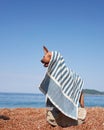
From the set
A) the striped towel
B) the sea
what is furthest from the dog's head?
the sea

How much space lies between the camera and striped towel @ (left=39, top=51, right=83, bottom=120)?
5090 millimetres

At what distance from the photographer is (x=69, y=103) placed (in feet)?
17.1

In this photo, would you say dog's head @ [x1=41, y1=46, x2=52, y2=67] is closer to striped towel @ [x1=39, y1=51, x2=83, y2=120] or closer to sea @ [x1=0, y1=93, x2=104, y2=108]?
striped towel @ [x1=39, y1=51, x2=83, y2=120]

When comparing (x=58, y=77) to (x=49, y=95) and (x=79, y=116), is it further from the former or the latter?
(x=79, y=116)

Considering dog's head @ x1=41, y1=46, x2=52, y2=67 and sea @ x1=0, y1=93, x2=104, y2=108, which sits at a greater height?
dog's head @ x1=41, y1=46, x2=52, y2=67

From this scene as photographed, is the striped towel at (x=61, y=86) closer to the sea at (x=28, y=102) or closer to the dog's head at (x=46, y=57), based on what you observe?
the dog's head at (x=46, y=57)

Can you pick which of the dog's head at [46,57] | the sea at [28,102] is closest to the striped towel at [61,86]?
the dog's head at [46,57]

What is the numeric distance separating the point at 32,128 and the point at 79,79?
3.24 metres

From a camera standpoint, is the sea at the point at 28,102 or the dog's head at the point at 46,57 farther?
the sea at the point at 28,102

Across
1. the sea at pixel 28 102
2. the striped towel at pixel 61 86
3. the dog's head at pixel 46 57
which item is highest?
the dog's head at pixel 46 57

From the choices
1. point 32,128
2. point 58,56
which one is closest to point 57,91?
point 58,56

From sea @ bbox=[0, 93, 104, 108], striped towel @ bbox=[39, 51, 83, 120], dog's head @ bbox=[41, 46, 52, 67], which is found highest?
dog's head @ bbox=[41, 46, 52, 67]

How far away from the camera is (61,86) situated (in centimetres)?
515

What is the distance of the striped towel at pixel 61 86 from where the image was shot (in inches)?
200
